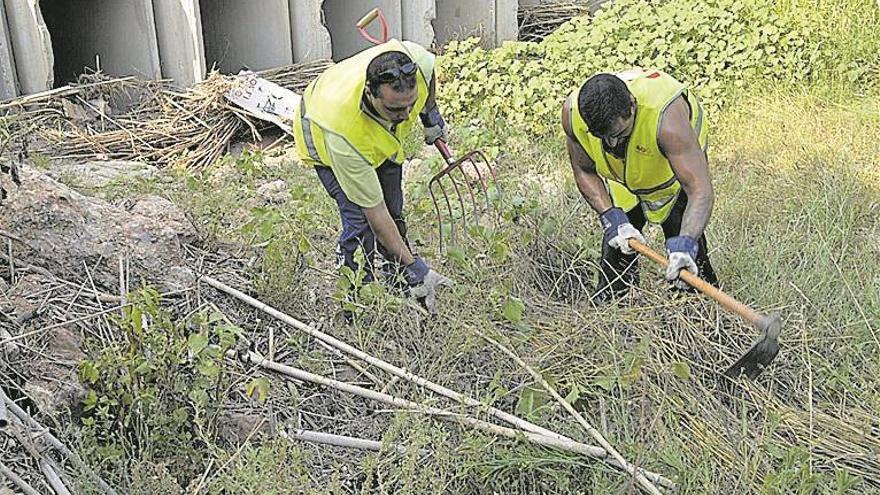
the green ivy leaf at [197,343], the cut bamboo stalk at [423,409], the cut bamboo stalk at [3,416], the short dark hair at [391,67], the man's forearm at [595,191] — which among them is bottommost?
the cut bamboo stalk at [423,409]

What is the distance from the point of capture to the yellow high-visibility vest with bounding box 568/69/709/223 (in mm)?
3391

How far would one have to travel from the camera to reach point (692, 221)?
10.9 ft

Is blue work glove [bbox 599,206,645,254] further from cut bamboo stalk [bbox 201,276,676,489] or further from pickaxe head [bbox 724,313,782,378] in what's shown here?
cut bamboo stalk [bbox 201,276,676,489]

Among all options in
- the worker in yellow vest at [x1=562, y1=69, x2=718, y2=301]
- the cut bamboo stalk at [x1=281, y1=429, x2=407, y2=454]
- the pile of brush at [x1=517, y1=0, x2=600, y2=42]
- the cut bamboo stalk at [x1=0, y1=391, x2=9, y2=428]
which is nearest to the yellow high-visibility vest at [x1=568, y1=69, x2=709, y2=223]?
the worker in yellow vest at [x1=562, y1=69, x2=718, y2=301]

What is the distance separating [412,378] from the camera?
120 inches

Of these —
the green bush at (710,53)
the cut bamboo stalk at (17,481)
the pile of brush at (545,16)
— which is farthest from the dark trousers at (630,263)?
the pile of brush at (545,16)

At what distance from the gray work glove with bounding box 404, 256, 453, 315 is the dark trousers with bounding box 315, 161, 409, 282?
0.50ft

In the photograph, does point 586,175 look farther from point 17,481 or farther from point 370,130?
point 17,481

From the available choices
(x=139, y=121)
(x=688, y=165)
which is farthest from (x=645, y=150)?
(x=139, y=121)

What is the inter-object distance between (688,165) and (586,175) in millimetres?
540

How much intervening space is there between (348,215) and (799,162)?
9.87ft

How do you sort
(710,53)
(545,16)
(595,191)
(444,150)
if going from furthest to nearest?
(545,16) → (710,53) → (444,150) → (595,191)

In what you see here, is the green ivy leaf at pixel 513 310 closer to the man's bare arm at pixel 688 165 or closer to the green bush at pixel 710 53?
the man's bare arm at pixel 688 165

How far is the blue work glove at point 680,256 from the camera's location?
3189 mm
